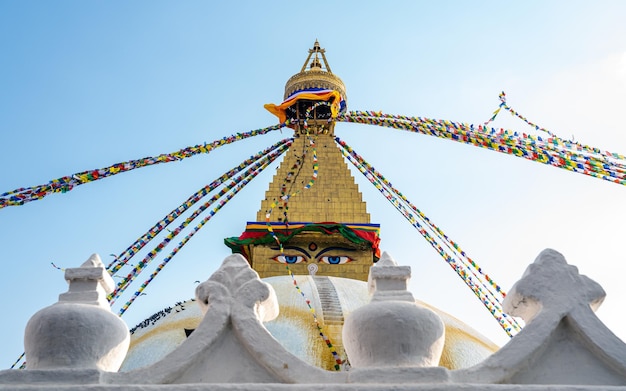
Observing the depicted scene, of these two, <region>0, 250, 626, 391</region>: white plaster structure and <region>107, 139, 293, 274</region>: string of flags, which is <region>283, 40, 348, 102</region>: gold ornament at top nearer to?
<region>107, 139, 293, 274</region>: string of flags

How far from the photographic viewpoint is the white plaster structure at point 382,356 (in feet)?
9.11

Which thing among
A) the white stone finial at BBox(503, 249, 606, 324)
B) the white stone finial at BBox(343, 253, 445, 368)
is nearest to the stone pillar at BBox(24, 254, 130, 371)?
the white stone finial at BBox(343, 253, 445, 368)

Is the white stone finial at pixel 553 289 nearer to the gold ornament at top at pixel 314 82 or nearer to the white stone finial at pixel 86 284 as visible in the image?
the white stone finial at pixel 86 284

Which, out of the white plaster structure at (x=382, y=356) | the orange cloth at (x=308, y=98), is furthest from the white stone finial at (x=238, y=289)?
the orange cloth at (x=308, y=98)

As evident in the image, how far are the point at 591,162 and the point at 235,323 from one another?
488 centimetres

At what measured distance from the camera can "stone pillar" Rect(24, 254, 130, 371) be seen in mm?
2879

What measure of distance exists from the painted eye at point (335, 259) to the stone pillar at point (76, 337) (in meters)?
10.0

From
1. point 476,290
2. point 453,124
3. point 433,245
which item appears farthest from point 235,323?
point 433,245

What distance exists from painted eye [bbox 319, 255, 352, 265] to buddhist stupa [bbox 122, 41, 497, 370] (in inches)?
0.9

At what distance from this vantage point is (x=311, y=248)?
13180 millimetres

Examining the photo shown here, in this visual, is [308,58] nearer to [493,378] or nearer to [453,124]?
[453,124]

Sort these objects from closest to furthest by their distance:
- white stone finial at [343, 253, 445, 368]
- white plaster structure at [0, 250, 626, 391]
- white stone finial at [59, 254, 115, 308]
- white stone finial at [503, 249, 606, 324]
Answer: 1. white plaster structure at [0, 250, 626, 391]
2. white stone finial at [343, 253, 445, 368]
3. white stone finial at [503, 249, 606, 324]
4. white stone finial at [59, 254, 115, 308]

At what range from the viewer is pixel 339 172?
15016 mm

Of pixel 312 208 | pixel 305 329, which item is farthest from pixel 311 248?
pixel 305 329
